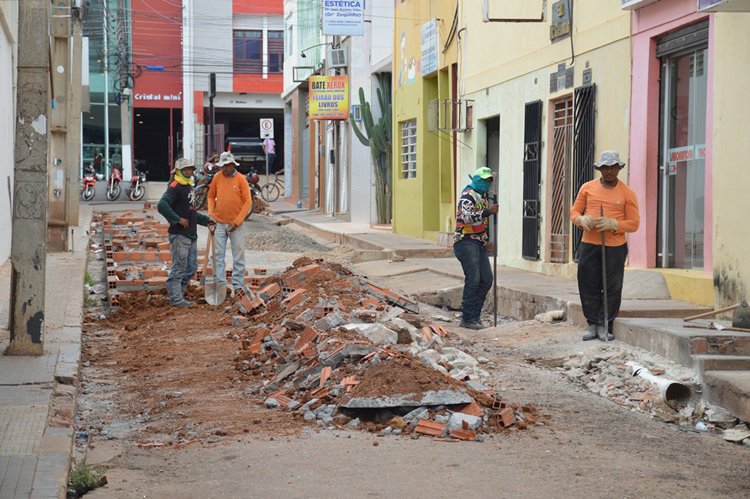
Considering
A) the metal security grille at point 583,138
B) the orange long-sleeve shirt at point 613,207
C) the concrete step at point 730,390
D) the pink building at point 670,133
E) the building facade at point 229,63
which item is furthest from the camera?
the building facade at point 229,63

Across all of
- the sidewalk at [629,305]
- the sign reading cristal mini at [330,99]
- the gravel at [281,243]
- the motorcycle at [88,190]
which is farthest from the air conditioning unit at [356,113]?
the motorcycle at [88,190]

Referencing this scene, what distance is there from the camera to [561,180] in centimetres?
1441

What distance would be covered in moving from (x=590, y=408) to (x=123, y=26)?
4505 centimetres

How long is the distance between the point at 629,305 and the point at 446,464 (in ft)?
17.0

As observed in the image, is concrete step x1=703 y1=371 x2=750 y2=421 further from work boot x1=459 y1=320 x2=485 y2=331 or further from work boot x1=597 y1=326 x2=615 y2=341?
work boot x1=459 y1=320 x2=485 y2=331

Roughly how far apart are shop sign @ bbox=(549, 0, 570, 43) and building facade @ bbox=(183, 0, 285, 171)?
3404 centimetres

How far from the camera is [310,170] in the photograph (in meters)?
41.2

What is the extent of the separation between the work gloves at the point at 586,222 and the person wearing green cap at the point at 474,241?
1991 millimetres

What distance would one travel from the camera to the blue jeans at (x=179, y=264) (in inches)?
477

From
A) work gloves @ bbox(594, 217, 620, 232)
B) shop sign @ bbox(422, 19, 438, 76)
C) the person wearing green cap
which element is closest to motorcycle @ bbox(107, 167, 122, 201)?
shop sign @ bbox(422, 19, 438, 76)

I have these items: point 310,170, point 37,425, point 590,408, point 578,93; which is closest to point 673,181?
point 578,93

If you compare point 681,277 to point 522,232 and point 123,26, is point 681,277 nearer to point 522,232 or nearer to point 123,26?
point 522,232

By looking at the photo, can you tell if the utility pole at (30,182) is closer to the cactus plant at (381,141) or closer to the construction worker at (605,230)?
the construction worker at (605,230)

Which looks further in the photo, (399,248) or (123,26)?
(123,26)
